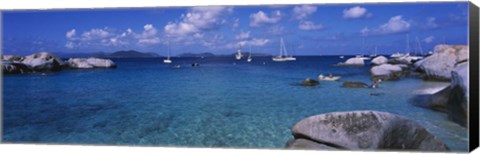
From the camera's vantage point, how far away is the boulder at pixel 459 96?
750 cm

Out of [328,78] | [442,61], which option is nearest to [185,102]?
[328,78]

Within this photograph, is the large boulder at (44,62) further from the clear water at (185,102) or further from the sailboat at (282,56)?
the sailboat at (282,56)

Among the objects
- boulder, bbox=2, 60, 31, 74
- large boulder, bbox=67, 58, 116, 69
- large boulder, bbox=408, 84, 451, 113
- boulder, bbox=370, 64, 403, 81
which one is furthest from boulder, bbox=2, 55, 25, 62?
large boulder, bbox=408, 84, 451, 113

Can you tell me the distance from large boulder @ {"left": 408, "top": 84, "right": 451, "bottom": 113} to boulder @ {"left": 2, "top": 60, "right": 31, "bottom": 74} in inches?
220

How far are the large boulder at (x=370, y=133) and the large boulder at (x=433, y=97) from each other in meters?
0.30

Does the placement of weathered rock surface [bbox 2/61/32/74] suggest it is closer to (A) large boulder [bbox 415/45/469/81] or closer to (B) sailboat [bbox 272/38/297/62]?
(B) sailboat [bbox 272/38/297/62]

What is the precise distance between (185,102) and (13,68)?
2699 millimetres

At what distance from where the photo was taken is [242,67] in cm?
867

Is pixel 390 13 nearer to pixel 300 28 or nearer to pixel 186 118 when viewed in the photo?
pixel 300 28

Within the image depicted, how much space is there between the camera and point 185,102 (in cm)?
873

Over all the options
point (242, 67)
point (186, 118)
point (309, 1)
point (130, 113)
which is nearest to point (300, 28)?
point (309, 1)

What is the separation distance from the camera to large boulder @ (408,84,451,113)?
7836 mm

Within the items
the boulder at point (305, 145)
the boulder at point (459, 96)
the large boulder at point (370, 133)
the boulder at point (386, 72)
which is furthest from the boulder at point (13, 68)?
the boulder at point (459, 96)

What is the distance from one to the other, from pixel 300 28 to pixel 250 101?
1.24 m
